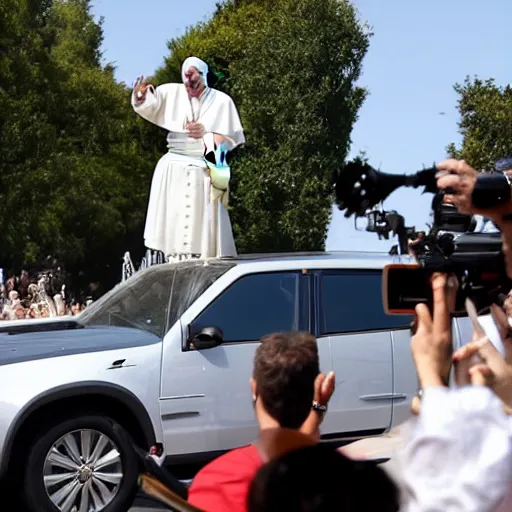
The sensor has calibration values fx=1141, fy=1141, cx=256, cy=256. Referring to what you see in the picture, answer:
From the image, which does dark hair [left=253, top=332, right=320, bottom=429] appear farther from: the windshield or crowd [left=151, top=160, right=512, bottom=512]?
the windshield

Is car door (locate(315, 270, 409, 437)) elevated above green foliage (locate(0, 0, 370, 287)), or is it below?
below

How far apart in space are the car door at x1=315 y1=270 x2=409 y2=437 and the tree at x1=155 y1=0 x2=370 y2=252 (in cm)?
3098

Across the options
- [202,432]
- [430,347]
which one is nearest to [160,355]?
[202,432]

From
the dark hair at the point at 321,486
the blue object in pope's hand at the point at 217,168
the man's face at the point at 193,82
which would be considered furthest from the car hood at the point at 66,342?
the dark hair at the point at 321,486

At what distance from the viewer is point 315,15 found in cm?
4188

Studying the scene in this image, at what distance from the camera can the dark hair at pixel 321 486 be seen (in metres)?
1.81

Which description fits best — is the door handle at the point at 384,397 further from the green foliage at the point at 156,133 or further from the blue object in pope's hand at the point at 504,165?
the green foliage at the point at 156,133

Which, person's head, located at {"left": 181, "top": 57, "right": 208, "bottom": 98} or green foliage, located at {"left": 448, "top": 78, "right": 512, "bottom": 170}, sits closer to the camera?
person's head, located at {"left": 181, "top": 57, "right": 208, "bottom": 98}

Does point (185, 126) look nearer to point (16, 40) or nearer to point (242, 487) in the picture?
point (242, 487)

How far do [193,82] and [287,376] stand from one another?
25.8 feet

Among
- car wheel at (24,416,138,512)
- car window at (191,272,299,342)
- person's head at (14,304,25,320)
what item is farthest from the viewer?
person's head at (14,304,25,320)

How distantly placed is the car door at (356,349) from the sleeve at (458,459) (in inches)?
239

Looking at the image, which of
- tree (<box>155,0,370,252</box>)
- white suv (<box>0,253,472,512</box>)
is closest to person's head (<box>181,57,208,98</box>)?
white suv (<box>0,253,472,512</box>)

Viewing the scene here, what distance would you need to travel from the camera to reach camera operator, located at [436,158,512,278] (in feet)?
8.54
